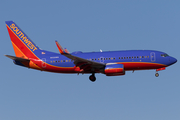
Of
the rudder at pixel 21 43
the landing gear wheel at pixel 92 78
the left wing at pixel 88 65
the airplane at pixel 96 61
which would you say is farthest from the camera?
the rudder at pixel 21 43

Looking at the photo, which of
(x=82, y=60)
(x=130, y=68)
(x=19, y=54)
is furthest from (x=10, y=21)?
(x=130, y=68)

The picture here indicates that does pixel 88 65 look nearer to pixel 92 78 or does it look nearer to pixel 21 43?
pixel 92 78

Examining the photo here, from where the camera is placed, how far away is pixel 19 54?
2542 inches

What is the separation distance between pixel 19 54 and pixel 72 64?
420 inches

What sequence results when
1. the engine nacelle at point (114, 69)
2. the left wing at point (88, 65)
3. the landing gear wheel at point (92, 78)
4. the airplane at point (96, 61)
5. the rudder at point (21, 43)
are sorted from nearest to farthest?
1. the left wing at point (88, 65)
2. the engine nacelle at point (114, 69)
3. the airplane at point (96, 61)
4. the landing gear wheel at point (92, 78)
5. the rudder at point (21, 43)

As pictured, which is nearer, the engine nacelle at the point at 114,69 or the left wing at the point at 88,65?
the left wing at the point at 88,65

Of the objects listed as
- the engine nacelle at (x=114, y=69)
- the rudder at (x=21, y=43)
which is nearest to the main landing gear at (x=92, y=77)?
the engine nacelle at (x=114, y=69)

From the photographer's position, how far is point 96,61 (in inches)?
2363

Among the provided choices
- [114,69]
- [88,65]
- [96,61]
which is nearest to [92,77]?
[96,61]

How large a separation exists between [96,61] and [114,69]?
3.63 meters

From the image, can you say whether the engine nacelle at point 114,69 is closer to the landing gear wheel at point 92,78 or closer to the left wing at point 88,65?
the left wing at point 88,65

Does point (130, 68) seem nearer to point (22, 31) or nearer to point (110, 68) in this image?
point (110, 68)

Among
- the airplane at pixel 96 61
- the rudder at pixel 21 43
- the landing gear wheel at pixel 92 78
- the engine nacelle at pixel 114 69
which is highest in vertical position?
the rudder at pixel 21 43

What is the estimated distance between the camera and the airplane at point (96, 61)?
193 ft
